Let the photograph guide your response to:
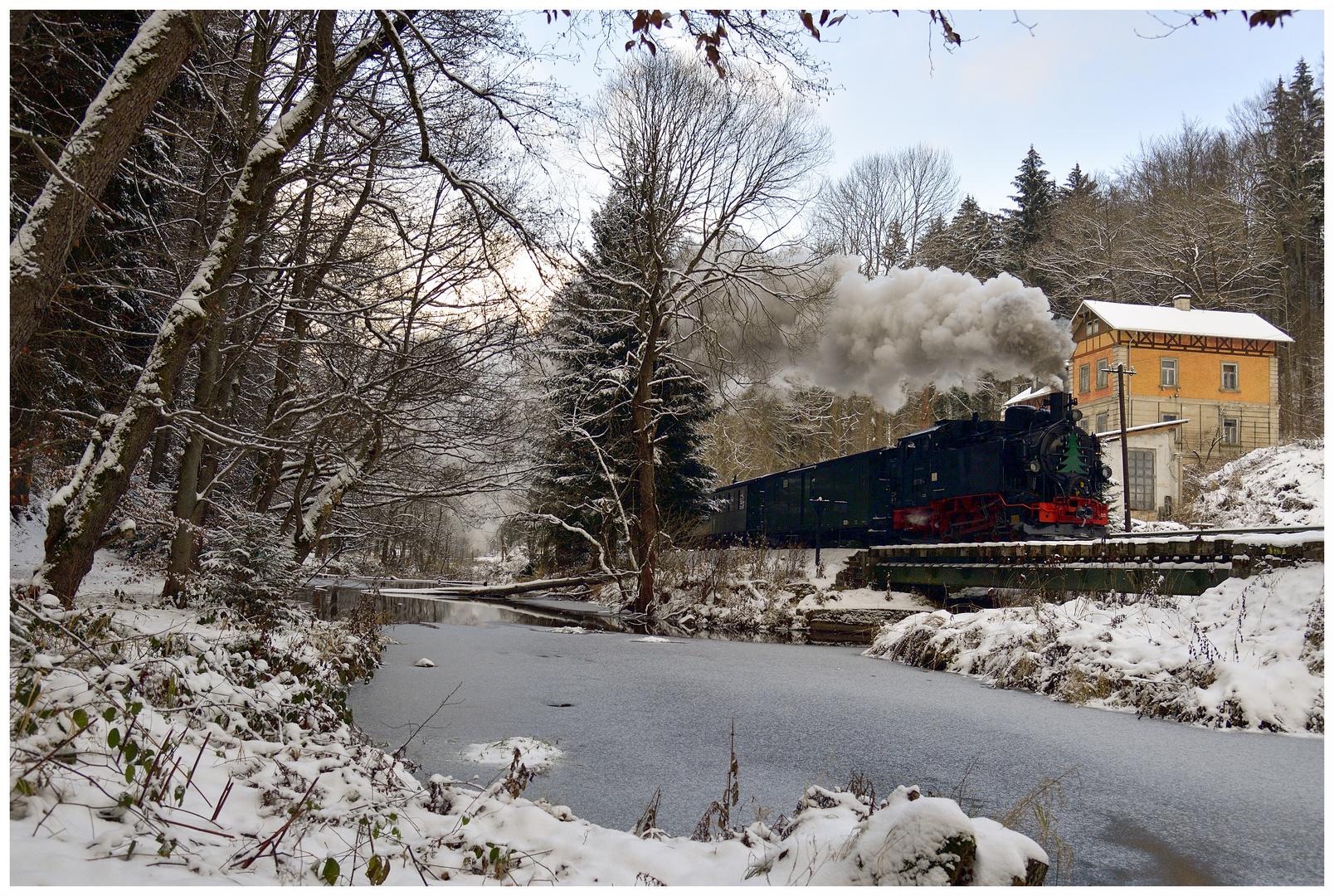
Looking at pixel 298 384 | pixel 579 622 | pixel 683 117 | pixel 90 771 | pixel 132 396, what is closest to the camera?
pixel 90 771

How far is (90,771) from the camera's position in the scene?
9.62 ft

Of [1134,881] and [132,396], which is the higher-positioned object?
[132,396]

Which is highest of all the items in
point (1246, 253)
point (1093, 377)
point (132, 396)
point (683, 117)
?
point (1246, 253)

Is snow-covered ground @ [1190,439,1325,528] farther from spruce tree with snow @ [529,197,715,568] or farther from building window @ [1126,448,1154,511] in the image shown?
spruce tree with snow @ [529,197,715,568]

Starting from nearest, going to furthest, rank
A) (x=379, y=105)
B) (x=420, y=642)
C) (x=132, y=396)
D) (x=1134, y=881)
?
(x=1134, y=881) < (x=132, y=396) < (x=379, y=105) < (x=420, y=642)

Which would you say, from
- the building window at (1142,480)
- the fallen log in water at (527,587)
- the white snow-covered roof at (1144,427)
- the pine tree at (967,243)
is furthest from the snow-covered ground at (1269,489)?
the fallen log in water at (527,587)

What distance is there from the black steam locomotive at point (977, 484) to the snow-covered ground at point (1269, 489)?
689 cm

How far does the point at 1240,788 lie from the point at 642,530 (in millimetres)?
13290

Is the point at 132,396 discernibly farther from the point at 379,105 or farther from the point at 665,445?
the point at 665,445

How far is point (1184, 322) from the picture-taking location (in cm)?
2723

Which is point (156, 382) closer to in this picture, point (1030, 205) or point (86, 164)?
point (86, 164)

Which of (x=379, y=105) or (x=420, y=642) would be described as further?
(x=420, y=642)

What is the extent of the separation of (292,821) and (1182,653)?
771 centimetres

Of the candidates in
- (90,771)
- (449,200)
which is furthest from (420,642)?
(90,771)
